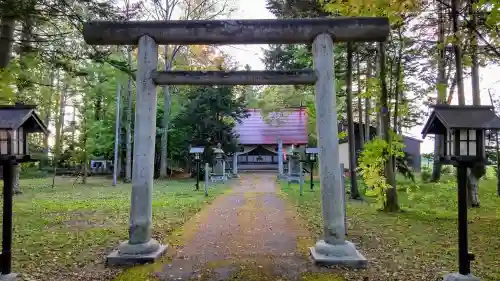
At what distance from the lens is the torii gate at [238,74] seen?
583 cm

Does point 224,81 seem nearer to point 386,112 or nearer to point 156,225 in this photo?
point 156,225

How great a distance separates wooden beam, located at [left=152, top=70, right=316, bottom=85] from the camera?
598 centimetres

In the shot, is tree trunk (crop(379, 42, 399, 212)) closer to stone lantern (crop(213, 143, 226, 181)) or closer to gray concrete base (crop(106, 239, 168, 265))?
gray concrete base (crop(106, 239, 168, 265))

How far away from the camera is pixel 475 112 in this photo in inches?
192

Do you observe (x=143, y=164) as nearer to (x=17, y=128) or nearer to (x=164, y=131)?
(x=17, y=128)

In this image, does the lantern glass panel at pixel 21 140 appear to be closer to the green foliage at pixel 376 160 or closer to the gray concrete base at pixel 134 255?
the gray concrete base at pixel 134 255

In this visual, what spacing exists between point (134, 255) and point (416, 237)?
17.1ft

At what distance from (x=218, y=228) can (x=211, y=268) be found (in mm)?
2962

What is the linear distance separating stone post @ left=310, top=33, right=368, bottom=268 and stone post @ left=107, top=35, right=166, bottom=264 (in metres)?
2.57

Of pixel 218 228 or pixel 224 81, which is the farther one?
pixel 218 228

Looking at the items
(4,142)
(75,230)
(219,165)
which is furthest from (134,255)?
(219,165)

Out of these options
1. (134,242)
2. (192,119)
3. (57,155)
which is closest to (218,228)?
(134,242)

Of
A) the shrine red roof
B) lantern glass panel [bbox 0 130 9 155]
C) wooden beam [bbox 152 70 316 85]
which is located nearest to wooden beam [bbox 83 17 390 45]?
wooden beam [bbox 152 70 316 85]

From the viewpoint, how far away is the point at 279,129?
30.2 meters
